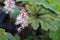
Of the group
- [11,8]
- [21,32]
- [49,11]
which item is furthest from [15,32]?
[49,11]

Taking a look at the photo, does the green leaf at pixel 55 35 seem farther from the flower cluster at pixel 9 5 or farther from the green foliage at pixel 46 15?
the flower cluster at pixel 9 5

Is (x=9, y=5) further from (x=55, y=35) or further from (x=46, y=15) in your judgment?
(x=55, y=35)

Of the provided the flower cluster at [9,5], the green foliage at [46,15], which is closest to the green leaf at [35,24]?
the green foliage at [46,15]

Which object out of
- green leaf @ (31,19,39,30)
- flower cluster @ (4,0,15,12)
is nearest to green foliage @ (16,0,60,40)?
green leaf @ (31,19,39,30)

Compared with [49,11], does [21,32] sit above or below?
below

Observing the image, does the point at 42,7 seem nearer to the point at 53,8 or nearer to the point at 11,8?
the point at 53,8

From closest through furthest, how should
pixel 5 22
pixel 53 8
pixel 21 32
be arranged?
pixel 53 8, pixel 21 32, pixel 5 22

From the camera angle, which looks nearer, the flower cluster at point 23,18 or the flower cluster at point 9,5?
the flower cluster at point 23,18

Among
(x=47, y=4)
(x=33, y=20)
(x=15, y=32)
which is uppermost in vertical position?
(x=47, y=4)

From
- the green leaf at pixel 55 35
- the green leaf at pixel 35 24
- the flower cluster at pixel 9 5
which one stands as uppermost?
the flower cluster at pixel 9 5

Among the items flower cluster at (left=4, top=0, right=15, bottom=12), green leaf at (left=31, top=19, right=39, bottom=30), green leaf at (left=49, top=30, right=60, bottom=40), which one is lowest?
green leaf at (left=49, top=30, right=60, bottom=40)

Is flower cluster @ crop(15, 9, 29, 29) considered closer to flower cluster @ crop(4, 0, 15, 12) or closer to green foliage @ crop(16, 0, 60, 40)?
green foliage @ crop(16, 0, 60, 40)
